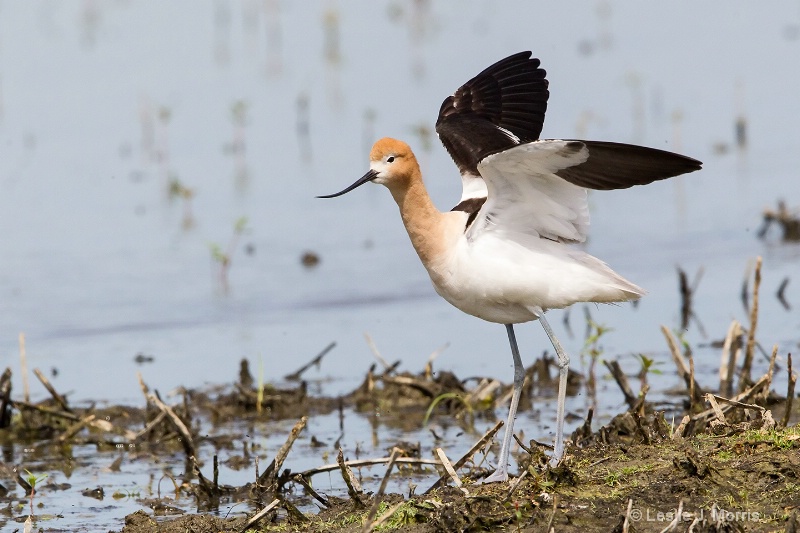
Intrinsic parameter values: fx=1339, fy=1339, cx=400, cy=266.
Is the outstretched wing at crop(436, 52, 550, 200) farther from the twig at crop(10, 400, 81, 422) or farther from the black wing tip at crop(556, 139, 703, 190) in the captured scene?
the twig at crop(10, 400, 81, 422)

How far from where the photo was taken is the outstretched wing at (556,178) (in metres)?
5.08

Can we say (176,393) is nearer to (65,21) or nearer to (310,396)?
(310,396)

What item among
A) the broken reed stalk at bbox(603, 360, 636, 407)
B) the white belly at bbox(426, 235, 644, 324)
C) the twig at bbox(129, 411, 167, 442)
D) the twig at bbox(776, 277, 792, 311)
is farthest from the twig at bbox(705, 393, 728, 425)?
the twig at bbox(776, 277, 792, 311)

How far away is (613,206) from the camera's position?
1208 cm

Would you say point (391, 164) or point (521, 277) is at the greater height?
point (391, 164)

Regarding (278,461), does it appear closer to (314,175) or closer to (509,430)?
(509,430)

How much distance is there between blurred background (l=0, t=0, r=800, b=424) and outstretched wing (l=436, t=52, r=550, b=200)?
1565 millimetres

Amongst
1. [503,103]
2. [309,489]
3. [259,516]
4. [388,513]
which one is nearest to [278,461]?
[309,489]

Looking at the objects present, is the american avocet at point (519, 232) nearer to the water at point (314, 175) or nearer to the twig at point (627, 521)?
the twig at point (627, 521)

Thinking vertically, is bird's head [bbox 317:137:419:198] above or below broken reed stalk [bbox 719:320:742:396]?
above

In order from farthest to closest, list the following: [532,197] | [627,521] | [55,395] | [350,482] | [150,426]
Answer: [55,395], [150,426], [532,197], [350,482], [627,521]

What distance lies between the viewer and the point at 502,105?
688 centimetres

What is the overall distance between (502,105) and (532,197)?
55.3 inches

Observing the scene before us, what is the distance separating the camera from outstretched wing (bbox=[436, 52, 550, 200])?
665 cm
